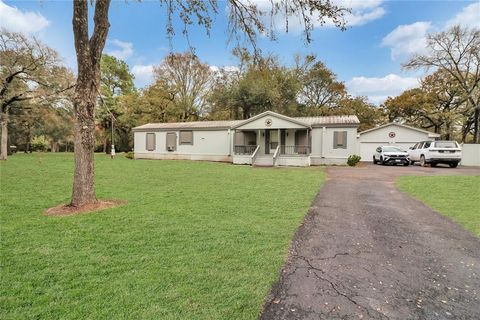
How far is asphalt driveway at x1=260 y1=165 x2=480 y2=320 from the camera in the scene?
2408mm

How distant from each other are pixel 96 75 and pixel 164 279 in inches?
189

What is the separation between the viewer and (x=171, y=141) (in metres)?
22.5

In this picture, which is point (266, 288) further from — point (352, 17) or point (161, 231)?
point (352, 17)

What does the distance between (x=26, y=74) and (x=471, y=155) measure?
31.3 metres

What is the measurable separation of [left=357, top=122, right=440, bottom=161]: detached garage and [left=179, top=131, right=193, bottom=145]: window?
14.2m

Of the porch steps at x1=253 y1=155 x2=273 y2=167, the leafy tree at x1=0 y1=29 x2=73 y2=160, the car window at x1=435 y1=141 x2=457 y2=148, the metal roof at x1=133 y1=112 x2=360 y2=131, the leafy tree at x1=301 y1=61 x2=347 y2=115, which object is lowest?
the porch steps at x1=253 y1=155 x2=273 y2=167

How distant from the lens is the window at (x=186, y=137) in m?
21.9

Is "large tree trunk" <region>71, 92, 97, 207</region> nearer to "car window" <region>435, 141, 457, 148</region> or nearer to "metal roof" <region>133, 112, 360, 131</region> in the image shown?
"metal roof" <region>133, 112, 360, 131</region>

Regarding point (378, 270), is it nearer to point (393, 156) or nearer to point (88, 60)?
point (88, 60)

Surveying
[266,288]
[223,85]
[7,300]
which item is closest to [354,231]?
[266,288]

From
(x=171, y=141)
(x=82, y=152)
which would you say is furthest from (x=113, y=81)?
(x=82, y=152)

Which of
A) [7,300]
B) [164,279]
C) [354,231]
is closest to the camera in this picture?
[7,300]

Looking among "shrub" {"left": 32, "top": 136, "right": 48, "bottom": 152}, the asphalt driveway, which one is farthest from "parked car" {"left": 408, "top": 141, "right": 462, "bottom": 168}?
"shrub" {"left": 32, "top": 136, "right": 48, "bottom": 152}

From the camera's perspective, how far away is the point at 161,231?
4336 millimetres
